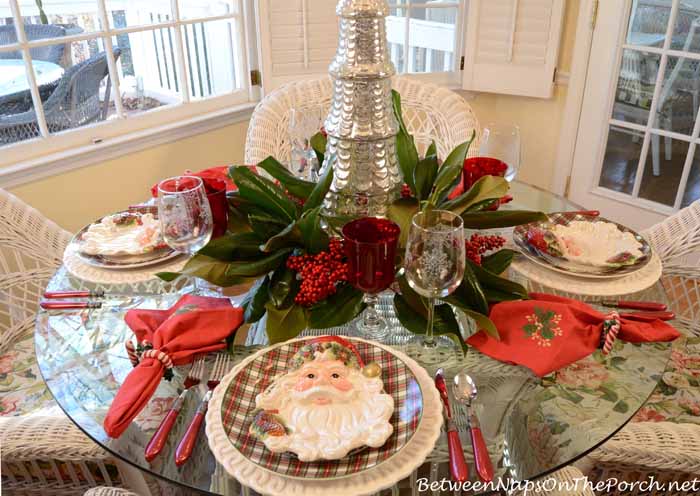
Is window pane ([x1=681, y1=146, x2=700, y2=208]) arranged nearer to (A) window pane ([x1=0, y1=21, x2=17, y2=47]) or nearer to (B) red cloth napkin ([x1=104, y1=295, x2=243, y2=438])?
(B) red cloth napkin ([x1=104, y1=295, x2=243, y2=438])

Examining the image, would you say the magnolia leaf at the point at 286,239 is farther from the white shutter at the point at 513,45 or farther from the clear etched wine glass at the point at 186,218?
the white shutter at the point at 513,45

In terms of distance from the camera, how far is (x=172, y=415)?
0.90 metres

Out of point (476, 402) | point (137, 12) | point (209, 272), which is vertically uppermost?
point (137, 12)

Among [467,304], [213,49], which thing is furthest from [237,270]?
[213,49]

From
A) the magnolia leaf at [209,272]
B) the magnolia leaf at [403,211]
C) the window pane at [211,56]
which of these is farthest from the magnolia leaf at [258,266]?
the window pane at [211,56]

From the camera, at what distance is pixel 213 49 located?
2545mm

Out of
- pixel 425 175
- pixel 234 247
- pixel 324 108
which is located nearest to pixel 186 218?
pixel 234 247

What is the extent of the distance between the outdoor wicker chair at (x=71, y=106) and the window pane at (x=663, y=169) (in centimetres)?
215

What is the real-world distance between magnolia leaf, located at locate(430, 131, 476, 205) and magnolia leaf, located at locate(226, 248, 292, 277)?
340 millimetres

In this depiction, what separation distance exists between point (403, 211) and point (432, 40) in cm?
184

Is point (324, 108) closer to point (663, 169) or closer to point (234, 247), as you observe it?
point (234, 247)

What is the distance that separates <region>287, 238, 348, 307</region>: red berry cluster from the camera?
40.6 inches

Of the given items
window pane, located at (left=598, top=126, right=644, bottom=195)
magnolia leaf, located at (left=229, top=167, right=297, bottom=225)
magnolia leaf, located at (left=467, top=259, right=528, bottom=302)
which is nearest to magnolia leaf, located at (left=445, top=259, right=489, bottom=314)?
magnolia leaf, located at (left=467, top=259, right=528, bottom=302)

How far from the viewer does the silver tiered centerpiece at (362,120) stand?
3.84ft
